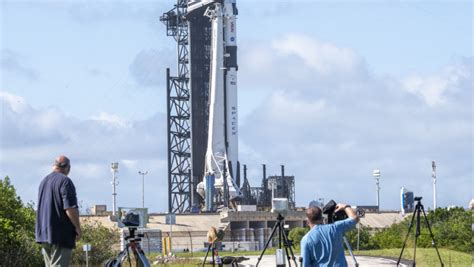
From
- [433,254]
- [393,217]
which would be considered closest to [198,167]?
[393,217]

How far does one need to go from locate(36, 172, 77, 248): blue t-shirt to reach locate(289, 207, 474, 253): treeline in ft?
97.7

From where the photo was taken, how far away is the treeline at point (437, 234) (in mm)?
44750

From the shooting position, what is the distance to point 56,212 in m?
11.6

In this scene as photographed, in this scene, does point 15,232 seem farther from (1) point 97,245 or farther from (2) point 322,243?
(2) point 322,243

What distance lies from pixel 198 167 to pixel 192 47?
1038cm

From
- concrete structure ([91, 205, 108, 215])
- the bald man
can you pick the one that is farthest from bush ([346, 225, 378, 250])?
the bald man

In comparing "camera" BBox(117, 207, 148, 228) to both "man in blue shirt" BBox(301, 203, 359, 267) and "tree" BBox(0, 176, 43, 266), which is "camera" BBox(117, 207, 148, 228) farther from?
"tree" BBox(0, 176, 43, 266)

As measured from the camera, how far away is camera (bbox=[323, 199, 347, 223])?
453 inches

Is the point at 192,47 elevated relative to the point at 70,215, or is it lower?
elevated

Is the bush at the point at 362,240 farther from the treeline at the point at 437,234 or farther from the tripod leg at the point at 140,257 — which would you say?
the tripod leg at the point at 140,257

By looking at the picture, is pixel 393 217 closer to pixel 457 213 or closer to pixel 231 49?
pixel 231 49

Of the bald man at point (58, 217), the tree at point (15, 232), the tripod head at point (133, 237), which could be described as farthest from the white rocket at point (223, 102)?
the bald man at point (58, 217)

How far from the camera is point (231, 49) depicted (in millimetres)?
83875

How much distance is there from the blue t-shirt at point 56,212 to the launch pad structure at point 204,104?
70.8 m
